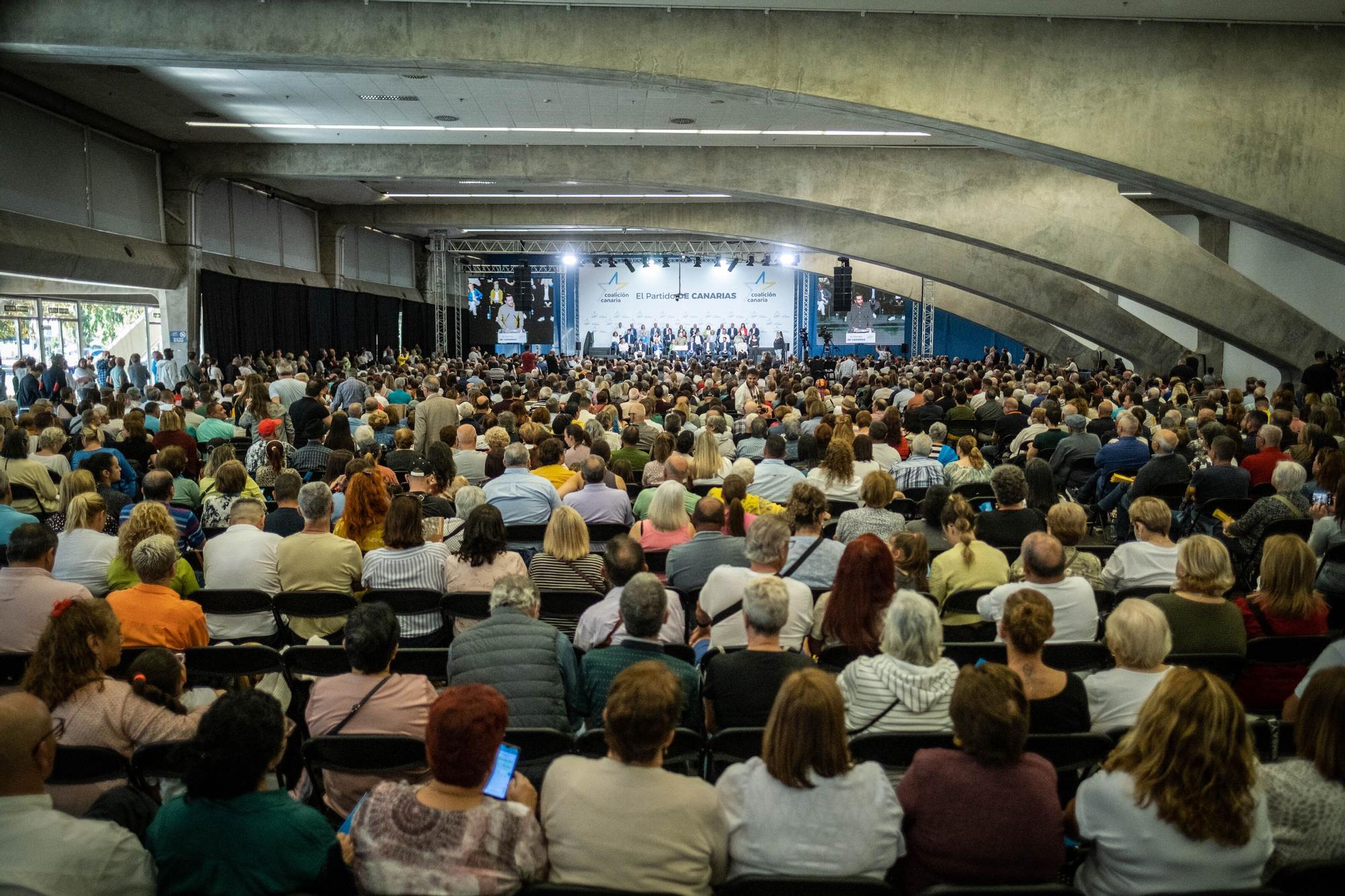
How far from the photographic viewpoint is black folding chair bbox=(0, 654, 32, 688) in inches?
149

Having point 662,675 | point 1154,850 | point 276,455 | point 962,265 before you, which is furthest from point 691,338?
point 1154,850

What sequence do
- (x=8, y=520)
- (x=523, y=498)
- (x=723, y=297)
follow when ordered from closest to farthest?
1. (x=8, y=520)
2. (x=523, y=498)
3. (x=723, y=297)

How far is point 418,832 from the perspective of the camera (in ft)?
7.72

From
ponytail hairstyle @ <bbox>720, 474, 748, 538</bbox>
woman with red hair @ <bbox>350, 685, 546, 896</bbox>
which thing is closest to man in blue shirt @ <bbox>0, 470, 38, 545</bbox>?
ponytail hairstyle @ <bbox>720, 474, 748, 538</bbox>

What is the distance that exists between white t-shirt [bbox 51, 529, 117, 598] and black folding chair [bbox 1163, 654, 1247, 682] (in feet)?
17.0

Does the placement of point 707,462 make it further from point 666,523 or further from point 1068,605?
point 1068,605

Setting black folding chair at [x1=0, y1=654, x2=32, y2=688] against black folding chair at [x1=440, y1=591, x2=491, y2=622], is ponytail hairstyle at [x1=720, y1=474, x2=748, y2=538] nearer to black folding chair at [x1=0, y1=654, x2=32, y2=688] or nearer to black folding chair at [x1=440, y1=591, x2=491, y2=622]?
black folding chair at [x1=440, y1=591, x2=491, y2=622]

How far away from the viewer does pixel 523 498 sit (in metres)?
6.64

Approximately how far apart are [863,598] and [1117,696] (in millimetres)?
1045

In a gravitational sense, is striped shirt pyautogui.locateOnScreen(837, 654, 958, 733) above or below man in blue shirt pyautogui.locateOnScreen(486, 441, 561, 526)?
below

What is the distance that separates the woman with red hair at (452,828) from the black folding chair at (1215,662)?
2802mm

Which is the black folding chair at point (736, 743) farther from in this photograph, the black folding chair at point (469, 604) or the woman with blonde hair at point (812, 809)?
the black folding chair at point (469, 604)

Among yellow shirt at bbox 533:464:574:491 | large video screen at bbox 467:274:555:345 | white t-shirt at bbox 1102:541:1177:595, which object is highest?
large video screen at bbox 467:274:555:345

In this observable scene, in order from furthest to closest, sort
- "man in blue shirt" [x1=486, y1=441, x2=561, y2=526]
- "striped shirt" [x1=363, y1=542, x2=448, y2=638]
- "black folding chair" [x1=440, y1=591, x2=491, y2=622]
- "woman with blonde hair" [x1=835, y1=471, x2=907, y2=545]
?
"man in blue shirt" [x1=486, y1=441, x2=561, y2=526], "woman with blonde hair" [x1=835, y1=471, x2=907, y2=545], "striped shirt" [x1=363, y1=542, x2=448, y2=638], "black folding chair" [x1=440, y1=591, x2=491, y2=622]
